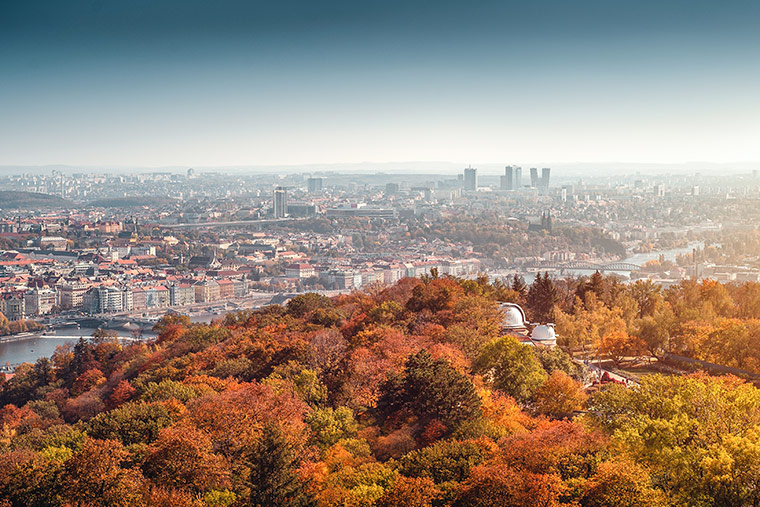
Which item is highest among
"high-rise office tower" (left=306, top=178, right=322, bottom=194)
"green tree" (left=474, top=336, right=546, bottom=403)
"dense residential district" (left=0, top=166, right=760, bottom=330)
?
"green tree" (left=474, top=336, right=546, bottom=403)

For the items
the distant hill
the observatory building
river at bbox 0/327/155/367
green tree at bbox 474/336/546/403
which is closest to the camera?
green tree at bbox 474/336/546/403

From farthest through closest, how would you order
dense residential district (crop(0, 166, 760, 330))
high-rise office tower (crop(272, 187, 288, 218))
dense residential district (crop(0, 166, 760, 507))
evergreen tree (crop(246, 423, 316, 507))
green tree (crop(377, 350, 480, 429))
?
high-rise office tower (crop(272, 187, 288, 218))
dense residential district (crop(0, 166, 760, 330))
green tree (crop(377, 350, 480, 429))
evergreen tree (crop(246, 423, 316, 507))
dense residential district (crop(0, 166, 760, 507))

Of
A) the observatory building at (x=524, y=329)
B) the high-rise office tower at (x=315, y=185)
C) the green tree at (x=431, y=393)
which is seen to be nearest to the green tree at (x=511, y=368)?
the green tree at (x=431, y=393)

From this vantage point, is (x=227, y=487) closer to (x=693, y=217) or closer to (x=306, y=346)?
(x=306, y=346)

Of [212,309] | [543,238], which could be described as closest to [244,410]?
[212,309]

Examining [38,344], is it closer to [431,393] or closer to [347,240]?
[431,393]

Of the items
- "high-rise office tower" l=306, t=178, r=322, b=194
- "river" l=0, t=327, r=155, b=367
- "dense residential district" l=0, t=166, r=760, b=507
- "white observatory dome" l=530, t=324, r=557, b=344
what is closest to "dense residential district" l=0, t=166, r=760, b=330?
"river" l=0, t=327, r=155, b=367

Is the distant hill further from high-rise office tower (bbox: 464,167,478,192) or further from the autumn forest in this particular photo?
the autumn forest
